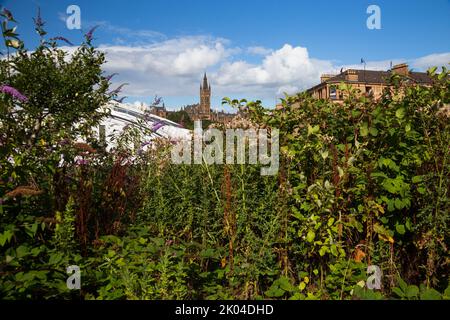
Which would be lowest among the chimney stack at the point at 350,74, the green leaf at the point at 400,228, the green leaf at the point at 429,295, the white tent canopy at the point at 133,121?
the green leaf at the point at 429,295

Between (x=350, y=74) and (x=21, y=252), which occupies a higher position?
(x=350, y=74)

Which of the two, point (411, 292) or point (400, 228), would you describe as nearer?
point (411, 292)

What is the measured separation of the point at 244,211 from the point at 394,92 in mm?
1620

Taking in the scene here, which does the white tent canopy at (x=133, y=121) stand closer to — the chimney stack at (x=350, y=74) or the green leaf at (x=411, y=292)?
the green leaf at (x=411, y=292)

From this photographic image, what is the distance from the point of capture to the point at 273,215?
289 cm

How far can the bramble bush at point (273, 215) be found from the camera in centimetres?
239

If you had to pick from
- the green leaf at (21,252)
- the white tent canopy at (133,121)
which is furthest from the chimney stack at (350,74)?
the green leaf at (21,252)

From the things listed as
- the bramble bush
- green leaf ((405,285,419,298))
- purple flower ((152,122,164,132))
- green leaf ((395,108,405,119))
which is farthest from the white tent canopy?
green leaf ((405,285,419,298))

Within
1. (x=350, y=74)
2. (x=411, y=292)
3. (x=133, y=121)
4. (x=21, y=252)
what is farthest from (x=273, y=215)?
(x=350, y=74)

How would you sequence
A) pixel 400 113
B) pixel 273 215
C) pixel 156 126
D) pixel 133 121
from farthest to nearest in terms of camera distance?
pixel 133 121 → pixel 156 126 → pixel 273 215 → pixel 400 113

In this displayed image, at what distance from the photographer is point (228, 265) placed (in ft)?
9.23

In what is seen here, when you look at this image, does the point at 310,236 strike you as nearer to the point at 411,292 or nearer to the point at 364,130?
the point at 411,292

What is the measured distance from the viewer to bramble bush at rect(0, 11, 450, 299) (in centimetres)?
239
